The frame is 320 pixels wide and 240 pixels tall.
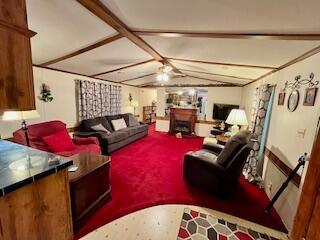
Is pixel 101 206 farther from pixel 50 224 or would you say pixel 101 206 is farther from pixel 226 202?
pixel 226 202

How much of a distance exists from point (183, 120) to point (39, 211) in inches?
219

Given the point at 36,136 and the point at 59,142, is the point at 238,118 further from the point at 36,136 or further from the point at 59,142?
the point at 36,136

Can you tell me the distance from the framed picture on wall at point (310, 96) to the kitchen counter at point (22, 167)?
2394 millimetres

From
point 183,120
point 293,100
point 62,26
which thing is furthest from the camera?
point 183,120

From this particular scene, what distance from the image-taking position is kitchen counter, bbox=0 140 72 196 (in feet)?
3.29

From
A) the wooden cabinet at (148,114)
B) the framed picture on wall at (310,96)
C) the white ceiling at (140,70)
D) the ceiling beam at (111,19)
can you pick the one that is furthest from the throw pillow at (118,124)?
the framed picture on wall at (310,96)

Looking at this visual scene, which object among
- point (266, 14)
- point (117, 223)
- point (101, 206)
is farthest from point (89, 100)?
point (266, 14)

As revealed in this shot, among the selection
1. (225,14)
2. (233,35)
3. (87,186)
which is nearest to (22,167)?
(87,186)

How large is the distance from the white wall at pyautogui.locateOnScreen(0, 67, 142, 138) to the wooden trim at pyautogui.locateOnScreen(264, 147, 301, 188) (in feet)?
14.4

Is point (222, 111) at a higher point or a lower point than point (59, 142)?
higher

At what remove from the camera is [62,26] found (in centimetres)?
186

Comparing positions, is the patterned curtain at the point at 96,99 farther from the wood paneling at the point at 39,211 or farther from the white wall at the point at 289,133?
the white wall at the point at 289,133

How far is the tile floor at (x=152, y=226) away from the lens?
180 centimetres

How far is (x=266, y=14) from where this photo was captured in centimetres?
123
